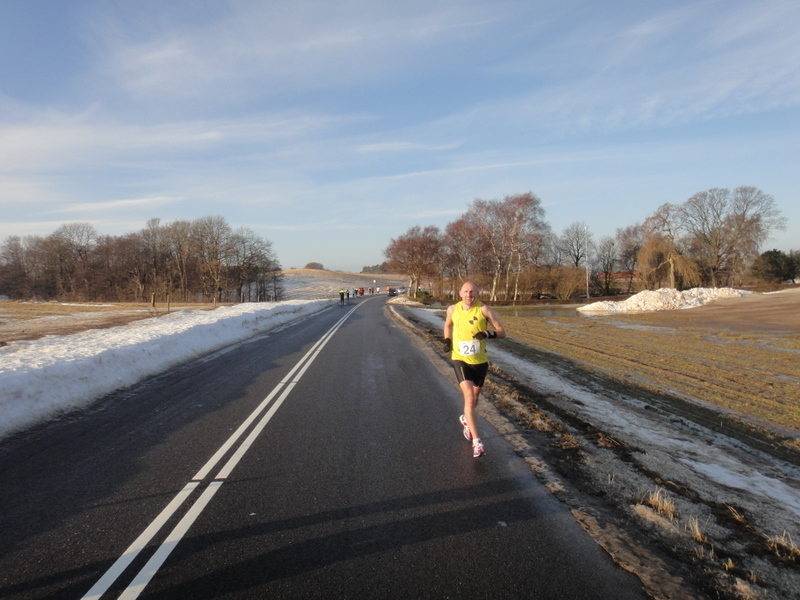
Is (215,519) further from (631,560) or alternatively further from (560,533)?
(631,560)

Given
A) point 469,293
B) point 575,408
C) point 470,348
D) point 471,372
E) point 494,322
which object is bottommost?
point 575,408

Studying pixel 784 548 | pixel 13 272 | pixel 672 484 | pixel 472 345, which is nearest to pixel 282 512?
pixel 472 345

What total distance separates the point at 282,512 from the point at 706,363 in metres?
13.9

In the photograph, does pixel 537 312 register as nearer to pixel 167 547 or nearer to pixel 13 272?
pixel 167 547

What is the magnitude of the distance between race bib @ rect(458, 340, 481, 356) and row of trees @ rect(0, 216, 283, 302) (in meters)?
61.4

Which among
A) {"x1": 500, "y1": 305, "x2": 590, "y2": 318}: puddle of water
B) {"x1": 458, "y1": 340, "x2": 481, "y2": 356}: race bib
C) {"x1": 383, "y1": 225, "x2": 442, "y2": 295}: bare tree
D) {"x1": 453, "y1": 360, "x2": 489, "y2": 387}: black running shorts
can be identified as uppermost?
{"x1": 383, "y1": 225, "x2": 442, "y2": 295}: bare tree

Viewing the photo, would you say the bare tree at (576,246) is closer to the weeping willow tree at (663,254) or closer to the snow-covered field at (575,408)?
the weeping willow tree at (663,254)

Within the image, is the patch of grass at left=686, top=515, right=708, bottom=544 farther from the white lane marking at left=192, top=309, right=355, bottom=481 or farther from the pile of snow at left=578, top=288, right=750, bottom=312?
the pile of snow at left=578, top=288, right=750, bottom=312

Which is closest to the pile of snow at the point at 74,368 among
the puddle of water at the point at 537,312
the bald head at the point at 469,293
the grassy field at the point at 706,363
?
the bald head at the point at 469,293

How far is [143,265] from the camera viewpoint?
6825 cm

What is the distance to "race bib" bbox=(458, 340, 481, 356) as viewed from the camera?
5.39 metres

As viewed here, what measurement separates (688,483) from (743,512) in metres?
0.59

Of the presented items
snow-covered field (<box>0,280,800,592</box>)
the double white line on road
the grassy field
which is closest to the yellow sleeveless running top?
snow-covered field (<box>0,280,800,592</box>)

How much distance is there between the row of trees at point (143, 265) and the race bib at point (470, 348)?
61.4 meters
